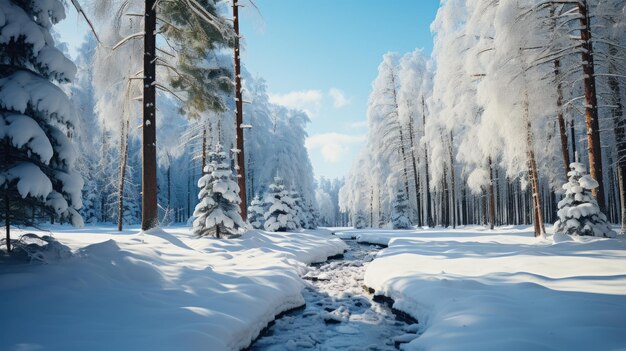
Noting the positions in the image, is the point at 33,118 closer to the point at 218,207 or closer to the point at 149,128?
the point at 149,128

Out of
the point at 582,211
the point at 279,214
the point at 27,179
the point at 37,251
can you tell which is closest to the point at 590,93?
the point at 582,211

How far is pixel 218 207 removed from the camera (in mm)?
11562

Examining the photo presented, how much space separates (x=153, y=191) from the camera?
348 inches

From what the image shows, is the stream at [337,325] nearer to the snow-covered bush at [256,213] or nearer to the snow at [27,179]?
the snow at [27,179]

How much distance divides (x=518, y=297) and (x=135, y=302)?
534 cm

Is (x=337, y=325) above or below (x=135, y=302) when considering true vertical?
below

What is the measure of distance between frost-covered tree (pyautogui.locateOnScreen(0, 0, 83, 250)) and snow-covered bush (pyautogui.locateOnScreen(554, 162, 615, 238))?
490 inches

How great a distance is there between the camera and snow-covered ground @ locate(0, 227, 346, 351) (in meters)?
3.30

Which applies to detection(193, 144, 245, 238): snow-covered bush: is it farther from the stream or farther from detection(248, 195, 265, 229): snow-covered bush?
detection(248, 195, 265, 229): snow-covered bush

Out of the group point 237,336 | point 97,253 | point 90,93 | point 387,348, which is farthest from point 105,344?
point 90,93

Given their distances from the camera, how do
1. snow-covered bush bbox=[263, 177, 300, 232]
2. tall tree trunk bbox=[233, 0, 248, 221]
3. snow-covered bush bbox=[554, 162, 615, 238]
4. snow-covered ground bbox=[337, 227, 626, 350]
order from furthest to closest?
snow-covered bush bbox=[263, 177, 300, 232], tall tree trunk bbox=[233, 0, 248, 221], snow-covered bush bbox=[554, 162, 615, 238], snow-covered ground bbox=[337, 227, 626, 350]

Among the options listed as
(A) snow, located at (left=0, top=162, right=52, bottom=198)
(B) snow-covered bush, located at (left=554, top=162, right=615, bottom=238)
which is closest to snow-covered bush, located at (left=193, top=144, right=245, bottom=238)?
(A) snow, located at (left=0, top=162, right=52, bottom=198)

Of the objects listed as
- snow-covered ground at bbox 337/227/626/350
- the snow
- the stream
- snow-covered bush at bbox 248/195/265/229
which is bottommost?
the stream

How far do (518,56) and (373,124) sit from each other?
20.7m
